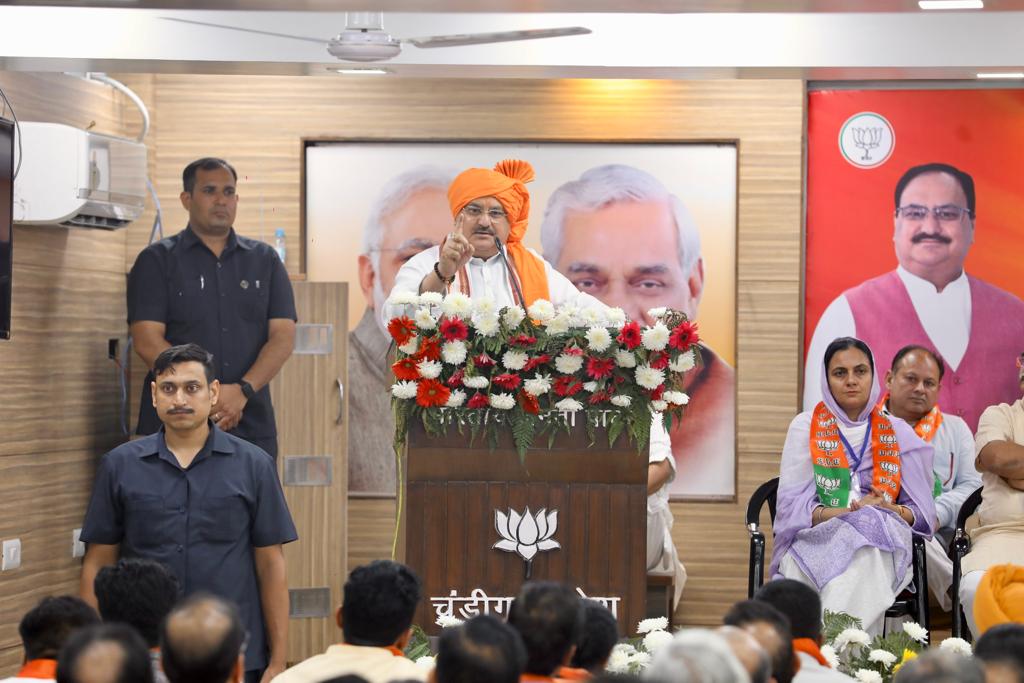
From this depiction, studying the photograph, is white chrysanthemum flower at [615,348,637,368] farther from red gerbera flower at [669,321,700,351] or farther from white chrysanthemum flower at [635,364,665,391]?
red gerbera flower at [669,321,700,351]

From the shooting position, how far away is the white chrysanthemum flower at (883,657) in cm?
514

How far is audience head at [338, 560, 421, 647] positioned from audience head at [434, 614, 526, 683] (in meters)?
0.67

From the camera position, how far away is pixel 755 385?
820 cm

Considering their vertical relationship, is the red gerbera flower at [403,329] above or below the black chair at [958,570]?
above

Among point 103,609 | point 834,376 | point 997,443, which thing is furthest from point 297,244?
point 103,609

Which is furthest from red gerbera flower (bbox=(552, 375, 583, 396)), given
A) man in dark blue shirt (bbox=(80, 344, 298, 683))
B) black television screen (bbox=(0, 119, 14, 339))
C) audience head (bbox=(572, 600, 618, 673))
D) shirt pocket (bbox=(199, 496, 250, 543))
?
black television screen (bbox=(0, 119, 14, 339))

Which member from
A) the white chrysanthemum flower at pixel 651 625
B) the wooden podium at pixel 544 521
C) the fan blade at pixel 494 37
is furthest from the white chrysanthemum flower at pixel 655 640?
the fan blade at pixel 494 37

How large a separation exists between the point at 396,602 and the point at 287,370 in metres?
3.93

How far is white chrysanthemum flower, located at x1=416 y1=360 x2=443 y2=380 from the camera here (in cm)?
532

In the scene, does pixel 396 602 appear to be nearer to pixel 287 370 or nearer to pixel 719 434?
pixel 287 370

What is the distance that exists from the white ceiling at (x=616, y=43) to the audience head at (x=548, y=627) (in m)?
3.80

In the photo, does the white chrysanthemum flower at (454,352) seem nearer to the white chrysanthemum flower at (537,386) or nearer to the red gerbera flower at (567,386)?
the white chrysanthemum flower at (537,386)

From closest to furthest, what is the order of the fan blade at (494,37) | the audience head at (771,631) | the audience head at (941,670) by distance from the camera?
the audience head at (941,670) → the audience head at (771,631) → the fan blade at (494,37)

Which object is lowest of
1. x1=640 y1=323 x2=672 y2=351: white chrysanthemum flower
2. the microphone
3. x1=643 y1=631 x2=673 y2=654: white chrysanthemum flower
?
x1=643 y1=631 x2=673 y2=654: white chrysanthemum flower
